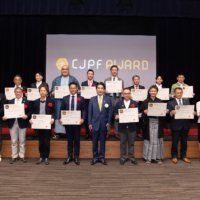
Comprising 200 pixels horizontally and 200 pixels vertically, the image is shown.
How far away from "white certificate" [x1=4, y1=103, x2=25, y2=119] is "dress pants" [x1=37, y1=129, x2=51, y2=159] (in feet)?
1.63

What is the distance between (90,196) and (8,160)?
228cm

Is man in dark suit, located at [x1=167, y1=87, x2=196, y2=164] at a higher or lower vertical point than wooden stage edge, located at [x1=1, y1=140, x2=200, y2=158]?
higher

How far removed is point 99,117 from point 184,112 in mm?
1677

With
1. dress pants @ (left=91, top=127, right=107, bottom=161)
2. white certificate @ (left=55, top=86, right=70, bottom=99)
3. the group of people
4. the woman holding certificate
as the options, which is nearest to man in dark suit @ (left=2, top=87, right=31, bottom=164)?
the group of people

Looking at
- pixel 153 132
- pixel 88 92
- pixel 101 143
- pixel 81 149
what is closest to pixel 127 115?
pixel 153 132

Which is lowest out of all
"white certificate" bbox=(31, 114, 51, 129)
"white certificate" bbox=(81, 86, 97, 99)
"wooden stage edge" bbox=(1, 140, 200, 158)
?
"wooden stage edge" bbox=(1, 140, 200, 158)

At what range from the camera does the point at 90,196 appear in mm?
2553

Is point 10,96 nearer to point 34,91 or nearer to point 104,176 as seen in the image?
point 34,91

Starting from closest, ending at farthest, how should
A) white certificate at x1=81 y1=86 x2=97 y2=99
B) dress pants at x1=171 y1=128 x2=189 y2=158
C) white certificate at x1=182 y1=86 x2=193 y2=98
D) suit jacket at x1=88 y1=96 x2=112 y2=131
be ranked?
suit jacket at x1=88 y1=96 x2=112 y2=131 → dress pants at x1=171 y1=128 x2=189 y2=158 → white certificate at x1=81 y1=86 x2=97 y2=99 → white certificate at x1=182 y1=86 x2=193 y2=98

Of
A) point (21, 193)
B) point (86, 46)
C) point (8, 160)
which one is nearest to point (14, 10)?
point (86, 46)

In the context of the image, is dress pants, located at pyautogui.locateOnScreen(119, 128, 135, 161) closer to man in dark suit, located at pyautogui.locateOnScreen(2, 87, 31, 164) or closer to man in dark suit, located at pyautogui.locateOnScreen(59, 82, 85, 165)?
man in dark suit, located at pyautogui.locateOnScreen(59, 82, 85, 165)

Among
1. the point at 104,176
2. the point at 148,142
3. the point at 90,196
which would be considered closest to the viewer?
the point at 90,196

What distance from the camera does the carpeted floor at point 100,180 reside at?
8.54 ft

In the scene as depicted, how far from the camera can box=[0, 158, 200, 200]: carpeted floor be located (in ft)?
8.54
